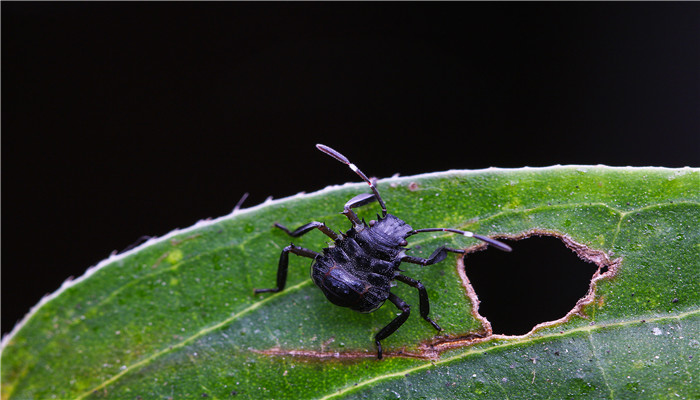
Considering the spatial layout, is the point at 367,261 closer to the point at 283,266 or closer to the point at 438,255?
the point at 438,255

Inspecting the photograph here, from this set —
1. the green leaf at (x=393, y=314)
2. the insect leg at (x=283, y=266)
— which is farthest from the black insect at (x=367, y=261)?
the green leaf at (x=393, y=314)

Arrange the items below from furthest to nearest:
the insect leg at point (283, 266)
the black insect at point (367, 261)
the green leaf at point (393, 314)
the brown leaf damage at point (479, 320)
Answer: the insect leg at point (283, 266) < the black insect at point (367, 261) < the brown leaf damage at point (479, 320) < the green leaf at point (393, 314)

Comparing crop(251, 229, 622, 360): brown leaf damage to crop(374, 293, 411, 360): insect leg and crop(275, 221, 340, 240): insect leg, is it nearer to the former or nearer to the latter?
crop(374, 293, 411, 360): insect leg

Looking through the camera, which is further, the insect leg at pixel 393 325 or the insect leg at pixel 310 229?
the insect leg at pixel 310 229

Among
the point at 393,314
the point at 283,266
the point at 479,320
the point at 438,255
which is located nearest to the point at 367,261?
the point at 393,314

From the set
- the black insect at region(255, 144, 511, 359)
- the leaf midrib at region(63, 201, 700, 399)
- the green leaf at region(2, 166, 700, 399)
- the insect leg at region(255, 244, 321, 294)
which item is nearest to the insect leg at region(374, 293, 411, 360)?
the black insect at region(255, 144, 511, 359)

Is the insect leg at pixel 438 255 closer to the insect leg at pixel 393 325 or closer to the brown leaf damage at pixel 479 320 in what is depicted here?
the brown leaf damage at pixel 479 320
